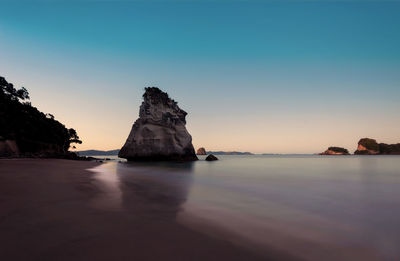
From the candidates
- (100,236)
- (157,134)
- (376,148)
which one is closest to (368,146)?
(376,148)

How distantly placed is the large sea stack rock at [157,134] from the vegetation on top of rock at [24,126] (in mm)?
16999

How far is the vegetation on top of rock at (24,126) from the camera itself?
3036 centimetres

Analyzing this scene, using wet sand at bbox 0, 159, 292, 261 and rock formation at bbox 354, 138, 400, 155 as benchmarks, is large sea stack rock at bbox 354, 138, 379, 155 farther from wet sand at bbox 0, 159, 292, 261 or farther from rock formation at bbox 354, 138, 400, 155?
wet sand at bbox 0, 159, 292, 261

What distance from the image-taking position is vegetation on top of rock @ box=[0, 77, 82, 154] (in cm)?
3036

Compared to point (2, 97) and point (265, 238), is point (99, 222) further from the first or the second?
point (2, 97)

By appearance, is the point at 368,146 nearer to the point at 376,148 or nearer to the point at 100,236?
the point at 376,148

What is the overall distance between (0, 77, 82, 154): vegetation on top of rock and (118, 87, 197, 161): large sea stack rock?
16999 millimetres

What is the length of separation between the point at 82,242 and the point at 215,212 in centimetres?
309

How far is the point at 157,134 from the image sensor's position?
42781mm

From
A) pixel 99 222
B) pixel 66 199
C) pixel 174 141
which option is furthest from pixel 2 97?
pixel 99 222

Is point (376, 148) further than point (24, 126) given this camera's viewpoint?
Yes

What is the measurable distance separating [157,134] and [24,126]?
23.5 metres

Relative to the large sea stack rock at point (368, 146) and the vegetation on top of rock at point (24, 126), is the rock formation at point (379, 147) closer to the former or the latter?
the large sea stack rock at point (368, 146)

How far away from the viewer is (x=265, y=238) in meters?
3.28
